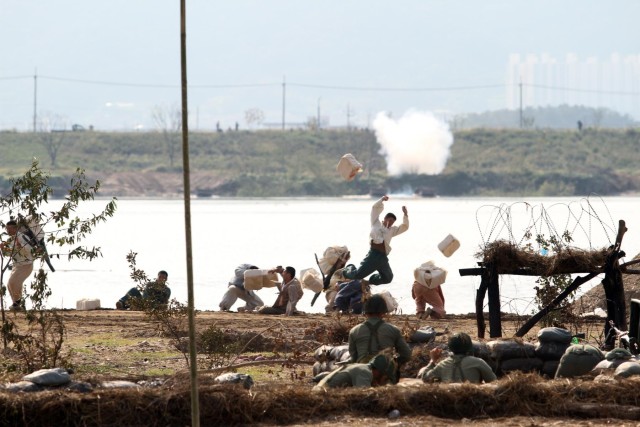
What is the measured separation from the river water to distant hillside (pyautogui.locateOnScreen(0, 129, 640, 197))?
3.17 m

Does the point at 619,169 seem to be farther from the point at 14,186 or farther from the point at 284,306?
the point at 14,186

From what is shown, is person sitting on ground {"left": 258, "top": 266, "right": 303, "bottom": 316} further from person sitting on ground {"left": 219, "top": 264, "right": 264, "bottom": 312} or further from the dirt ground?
person sitting on ground {"left": 219, "top": 264, "right": 264, "bottom": 312}

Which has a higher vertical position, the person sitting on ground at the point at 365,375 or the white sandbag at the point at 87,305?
the person sitting on ground at the point at 365,375

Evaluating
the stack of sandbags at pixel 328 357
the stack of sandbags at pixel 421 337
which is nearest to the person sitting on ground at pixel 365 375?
the stack of sandbags at pixel 328 357

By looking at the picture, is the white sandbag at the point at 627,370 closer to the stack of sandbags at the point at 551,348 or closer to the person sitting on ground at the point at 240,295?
the stack of sandbags at the point at 551,348

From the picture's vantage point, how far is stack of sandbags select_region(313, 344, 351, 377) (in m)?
12.6

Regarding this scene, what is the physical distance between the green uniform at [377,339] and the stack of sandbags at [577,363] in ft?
4.30

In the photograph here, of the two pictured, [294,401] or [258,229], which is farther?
[258,229]

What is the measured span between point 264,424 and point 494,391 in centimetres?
166

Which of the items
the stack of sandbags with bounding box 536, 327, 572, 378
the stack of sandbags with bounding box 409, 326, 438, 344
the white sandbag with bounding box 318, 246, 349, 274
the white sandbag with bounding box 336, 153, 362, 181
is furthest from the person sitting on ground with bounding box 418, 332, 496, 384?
the white sandbag with bounding box 318, 246, 349, 274

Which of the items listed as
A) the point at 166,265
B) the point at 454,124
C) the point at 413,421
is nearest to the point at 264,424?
the point at 413,421

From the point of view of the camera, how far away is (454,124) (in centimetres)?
17600

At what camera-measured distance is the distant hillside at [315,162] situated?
98.2 metres

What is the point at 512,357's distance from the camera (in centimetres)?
1249
